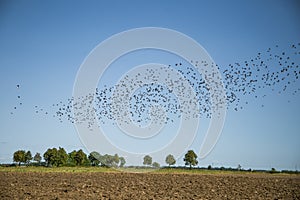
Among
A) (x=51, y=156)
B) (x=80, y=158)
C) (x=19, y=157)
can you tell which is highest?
(x=51, y=156)

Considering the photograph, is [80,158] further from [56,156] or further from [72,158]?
[56,156]

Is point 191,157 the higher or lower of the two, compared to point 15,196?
higher

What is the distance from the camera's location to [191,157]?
317ft

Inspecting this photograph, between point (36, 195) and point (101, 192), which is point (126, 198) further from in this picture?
point (36, 195)

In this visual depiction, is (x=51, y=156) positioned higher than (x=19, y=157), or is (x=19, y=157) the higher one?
(x=51, y=156)

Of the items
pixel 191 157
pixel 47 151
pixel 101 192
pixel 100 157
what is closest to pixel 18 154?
pixel 47 151

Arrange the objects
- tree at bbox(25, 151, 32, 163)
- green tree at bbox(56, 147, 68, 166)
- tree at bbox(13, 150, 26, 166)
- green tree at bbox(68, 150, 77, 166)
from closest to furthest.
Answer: green tree at bbox(56, 147, 68, 166)
green tree at bbox(68, 150, 77, 166)
tree at bbox(13, 150, 26, 166)
tree at bbox(25, 151, 32, 163)

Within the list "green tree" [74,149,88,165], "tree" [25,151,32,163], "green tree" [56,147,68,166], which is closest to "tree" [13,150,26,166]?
"tree" [25,151,32,163]

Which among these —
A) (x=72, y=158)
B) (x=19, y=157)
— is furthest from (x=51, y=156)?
(x=19, y=157)

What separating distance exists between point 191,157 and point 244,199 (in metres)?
79.2

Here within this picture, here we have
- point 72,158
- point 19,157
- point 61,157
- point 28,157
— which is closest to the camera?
point 61,157

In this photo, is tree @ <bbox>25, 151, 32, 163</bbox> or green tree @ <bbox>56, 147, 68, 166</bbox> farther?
tree @ <bbox>25, 151, 32, 163</bbox>

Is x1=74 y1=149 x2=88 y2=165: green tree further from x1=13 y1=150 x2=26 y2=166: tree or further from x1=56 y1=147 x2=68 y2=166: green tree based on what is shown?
x1=13 y1=150 x2=26 y2=166: tree

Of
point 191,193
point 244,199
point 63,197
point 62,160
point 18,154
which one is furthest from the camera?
point 18,154
